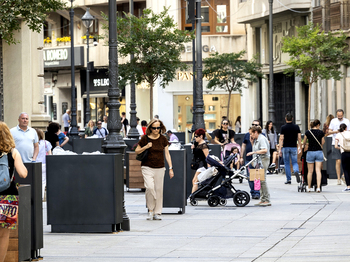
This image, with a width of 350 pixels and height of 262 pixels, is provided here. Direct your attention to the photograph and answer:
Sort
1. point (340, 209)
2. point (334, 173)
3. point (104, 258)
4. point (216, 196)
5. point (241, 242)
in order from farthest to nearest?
point (334, 173)
point (216, 196)
point (340, 209)
point (241, 242)
point (104, 258)

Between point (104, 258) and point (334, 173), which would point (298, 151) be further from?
point (104, 258)

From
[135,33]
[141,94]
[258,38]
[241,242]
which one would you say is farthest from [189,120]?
[241,242]

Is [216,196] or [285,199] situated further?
[285,199]

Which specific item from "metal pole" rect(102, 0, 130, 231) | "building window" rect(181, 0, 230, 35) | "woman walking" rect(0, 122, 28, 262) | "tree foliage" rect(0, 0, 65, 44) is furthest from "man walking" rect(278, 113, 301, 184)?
"building window" rect(181, 0, 230, 35)

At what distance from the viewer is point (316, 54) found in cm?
3161

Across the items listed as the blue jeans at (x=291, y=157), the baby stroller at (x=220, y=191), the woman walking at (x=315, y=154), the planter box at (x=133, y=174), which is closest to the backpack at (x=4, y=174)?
the baby stroller at (x=220, y=191)

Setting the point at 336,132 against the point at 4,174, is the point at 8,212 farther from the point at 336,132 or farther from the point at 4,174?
the point at 336,132

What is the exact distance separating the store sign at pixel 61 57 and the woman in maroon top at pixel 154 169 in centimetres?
4009

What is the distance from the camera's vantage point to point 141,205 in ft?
51.9

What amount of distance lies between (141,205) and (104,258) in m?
6.88

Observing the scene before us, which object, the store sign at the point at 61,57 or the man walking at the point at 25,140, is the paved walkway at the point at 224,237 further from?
the store sign at the point at 61,57

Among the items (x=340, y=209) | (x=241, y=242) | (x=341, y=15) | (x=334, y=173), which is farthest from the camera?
(x=341, y=15)

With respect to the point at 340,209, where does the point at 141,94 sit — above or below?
above

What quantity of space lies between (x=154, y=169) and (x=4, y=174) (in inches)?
235
